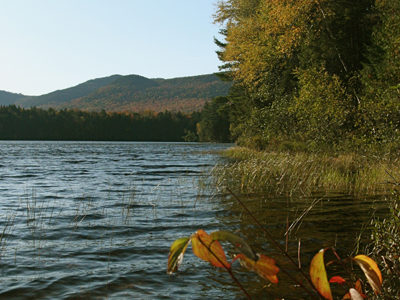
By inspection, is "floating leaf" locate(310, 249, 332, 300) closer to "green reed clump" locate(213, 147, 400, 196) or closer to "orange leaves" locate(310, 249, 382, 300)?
"orange leaves" locate(310, 249, 382, 300)

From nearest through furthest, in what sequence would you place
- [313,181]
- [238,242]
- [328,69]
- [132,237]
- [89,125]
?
[238,242] → [132,237] → [313,181] → [328,69] → [89,125]

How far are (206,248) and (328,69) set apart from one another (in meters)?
22.4

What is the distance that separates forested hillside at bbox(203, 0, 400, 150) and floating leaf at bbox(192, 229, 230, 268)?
50.4 feet

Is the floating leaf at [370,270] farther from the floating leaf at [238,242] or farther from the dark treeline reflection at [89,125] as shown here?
the dark treeline reflection at [89,125]

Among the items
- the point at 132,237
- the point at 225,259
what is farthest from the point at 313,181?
the point at 225,259

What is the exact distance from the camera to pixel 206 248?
1229mm

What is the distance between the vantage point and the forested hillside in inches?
675

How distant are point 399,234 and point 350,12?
751 inches

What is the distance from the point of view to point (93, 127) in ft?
393

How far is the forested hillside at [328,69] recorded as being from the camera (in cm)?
1714

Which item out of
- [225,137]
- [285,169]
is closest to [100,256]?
[285,169]

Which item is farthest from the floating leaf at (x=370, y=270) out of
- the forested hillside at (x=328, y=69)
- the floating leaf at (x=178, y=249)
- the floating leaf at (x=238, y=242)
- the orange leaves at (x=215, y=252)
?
the forested hillside at (x=328, y=69)

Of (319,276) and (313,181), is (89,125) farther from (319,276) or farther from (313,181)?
(319,276)

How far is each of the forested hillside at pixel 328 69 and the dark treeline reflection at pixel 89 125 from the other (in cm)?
8054
